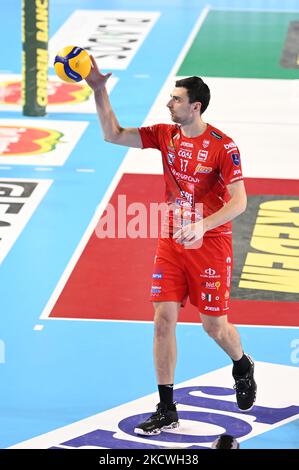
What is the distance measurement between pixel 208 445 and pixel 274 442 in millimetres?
464

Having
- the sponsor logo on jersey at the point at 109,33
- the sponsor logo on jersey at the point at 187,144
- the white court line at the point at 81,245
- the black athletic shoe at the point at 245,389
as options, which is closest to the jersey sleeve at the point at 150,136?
the sponsor logo on jersey at the point at 187,144

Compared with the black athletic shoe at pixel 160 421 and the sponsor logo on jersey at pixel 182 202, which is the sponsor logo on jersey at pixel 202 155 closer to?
the sponsor logo on jersey at pixel 182 202

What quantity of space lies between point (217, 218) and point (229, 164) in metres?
0.41

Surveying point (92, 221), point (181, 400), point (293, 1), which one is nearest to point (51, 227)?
point (92, 221)

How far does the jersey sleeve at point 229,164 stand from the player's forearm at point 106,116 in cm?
80

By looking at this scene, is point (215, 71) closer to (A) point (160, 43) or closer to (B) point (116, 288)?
(A) point (160, 43)

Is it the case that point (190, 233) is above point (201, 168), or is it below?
below

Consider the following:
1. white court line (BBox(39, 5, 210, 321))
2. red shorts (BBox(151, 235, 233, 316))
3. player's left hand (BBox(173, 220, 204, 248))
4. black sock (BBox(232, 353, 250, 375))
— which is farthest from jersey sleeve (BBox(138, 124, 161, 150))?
white court line (BBox(39, 5, 210, 321))

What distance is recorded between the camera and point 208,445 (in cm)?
859

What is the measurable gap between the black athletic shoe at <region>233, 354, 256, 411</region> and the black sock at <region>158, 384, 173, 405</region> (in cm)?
58

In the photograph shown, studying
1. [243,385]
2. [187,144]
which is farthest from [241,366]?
[187,144]

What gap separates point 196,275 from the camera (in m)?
8.78

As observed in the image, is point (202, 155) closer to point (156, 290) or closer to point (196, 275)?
point (196, 275)

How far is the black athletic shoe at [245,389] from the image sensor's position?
9.12m
